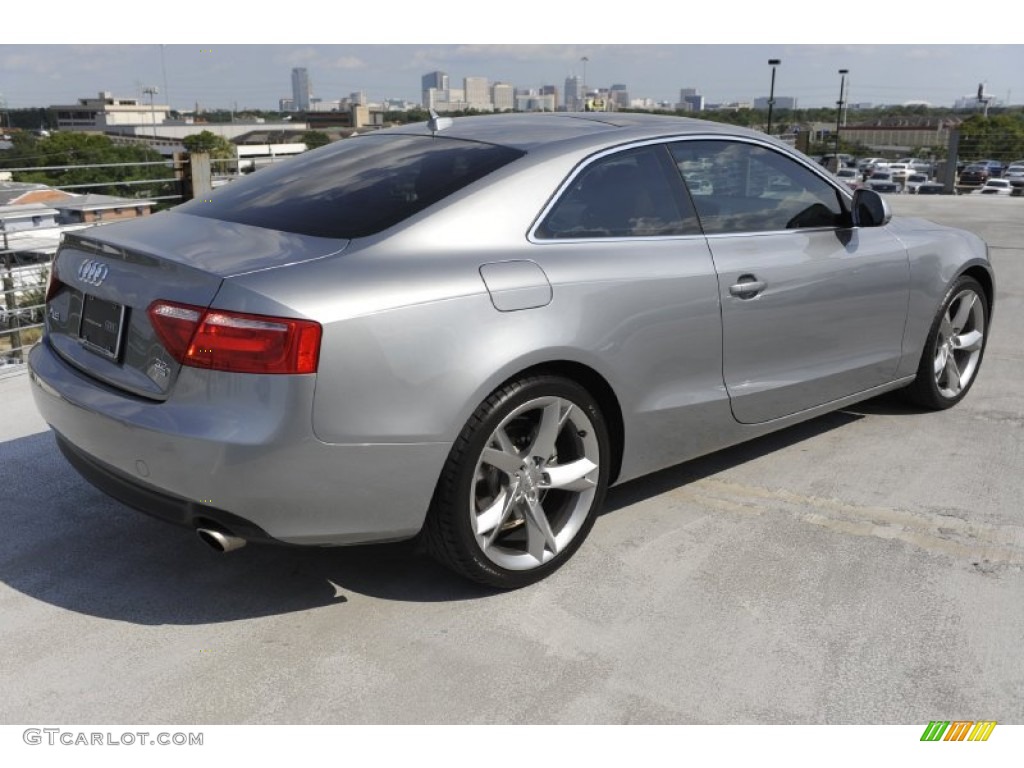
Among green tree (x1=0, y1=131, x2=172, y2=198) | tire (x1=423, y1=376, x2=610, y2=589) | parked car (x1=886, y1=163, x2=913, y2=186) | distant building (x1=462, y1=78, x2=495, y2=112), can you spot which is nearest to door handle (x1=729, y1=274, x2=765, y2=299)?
tire (x1=423, y1=376, x2=610, y2=589)

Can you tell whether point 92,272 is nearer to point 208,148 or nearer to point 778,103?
point 208,148

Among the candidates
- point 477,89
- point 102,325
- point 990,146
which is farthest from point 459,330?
point 990,146

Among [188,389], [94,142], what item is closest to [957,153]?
[94,142]

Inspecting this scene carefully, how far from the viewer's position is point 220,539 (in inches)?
108

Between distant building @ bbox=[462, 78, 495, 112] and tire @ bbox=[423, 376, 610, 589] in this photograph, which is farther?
distant building @ bbox=[462, 78, 495, 112]

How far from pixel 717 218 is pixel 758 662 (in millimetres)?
1781

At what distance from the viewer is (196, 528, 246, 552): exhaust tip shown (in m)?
2.75

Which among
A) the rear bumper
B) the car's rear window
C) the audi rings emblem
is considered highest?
the car's rear window

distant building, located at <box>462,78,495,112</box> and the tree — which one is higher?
distant building, located at <box>462,78,495,112</box>

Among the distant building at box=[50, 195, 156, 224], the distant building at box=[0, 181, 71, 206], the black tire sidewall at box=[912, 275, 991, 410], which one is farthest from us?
the distant building at box=[0, 181, 71, 206]

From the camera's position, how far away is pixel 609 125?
148 inches

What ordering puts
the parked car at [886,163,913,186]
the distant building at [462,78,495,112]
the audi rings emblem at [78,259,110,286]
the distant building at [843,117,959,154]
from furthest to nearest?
the distant building at [843,117,959,154], the parked car at [886,163,913,186], the distant building at [462,78,495,112], the audi rings emblem at [78,259,110,286]

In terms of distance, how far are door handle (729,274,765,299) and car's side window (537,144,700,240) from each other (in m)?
0.26
